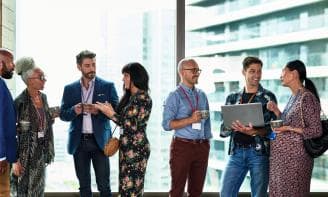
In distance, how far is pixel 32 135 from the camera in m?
4.16

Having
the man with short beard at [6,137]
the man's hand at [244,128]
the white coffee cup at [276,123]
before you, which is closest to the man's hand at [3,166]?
the man with short beard at [6,137]

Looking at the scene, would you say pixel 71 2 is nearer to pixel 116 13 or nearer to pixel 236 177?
pixel 116 13

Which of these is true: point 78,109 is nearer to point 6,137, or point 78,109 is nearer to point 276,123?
point 6,137

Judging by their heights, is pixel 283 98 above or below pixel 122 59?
below

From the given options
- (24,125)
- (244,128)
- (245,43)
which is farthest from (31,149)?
(245,43)

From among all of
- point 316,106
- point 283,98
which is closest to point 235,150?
point 316,106

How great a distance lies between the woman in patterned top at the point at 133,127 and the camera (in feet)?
13.6

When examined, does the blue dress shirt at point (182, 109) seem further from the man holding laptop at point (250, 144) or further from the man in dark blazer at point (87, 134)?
the man in dark blazer at point (87, 134)

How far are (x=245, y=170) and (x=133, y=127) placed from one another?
3.38ft

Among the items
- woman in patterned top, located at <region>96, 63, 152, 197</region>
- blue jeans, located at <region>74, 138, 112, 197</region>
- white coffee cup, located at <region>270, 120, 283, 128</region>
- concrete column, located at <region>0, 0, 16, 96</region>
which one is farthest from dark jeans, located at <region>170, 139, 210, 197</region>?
concrete column, located at <region>0, 0, 16, 96</region>

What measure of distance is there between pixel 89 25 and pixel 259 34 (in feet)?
5.91

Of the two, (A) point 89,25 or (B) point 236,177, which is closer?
(B) point 236,177

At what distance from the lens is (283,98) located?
18.2ft

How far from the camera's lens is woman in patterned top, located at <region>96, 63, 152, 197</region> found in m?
4.13
